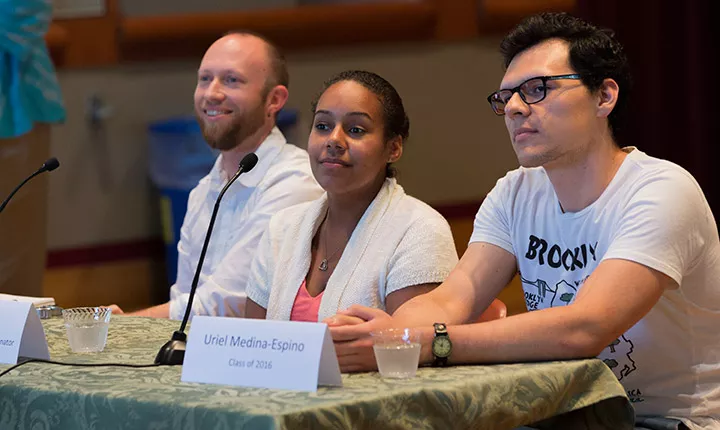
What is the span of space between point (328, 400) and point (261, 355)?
165 mm

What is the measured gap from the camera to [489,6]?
6215 millimetres

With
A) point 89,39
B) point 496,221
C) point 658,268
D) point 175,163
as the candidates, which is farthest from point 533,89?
point 89,39

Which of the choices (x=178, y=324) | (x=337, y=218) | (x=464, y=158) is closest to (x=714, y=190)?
(x=464, y=158)

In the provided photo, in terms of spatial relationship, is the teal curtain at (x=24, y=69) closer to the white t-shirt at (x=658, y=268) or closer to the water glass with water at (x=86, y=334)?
the water glass with water at (x=86, y=334)

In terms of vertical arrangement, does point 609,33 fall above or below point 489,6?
below

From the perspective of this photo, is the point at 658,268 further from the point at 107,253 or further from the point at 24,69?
the point at 107,253

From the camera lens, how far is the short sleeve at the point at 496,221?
2.23 m

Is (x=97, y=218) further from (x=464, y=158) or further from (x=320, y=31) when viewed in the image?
(x=464, y=158)

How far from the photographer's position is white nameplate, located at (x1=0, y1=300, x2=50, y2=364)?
1.93m

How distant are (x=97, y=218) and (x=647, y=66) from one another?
2.75 m

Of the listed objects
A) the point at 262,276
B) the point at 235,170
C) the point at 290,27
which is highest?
the point at 290,27

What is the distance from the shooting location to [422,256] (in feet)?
7.88

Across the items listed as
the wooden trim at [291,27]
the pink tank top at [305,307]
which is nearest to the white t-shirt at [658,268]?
the pink tank top at [305,307]

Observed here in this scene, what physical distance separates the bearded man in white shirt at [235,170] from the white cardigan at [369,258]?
381mm
